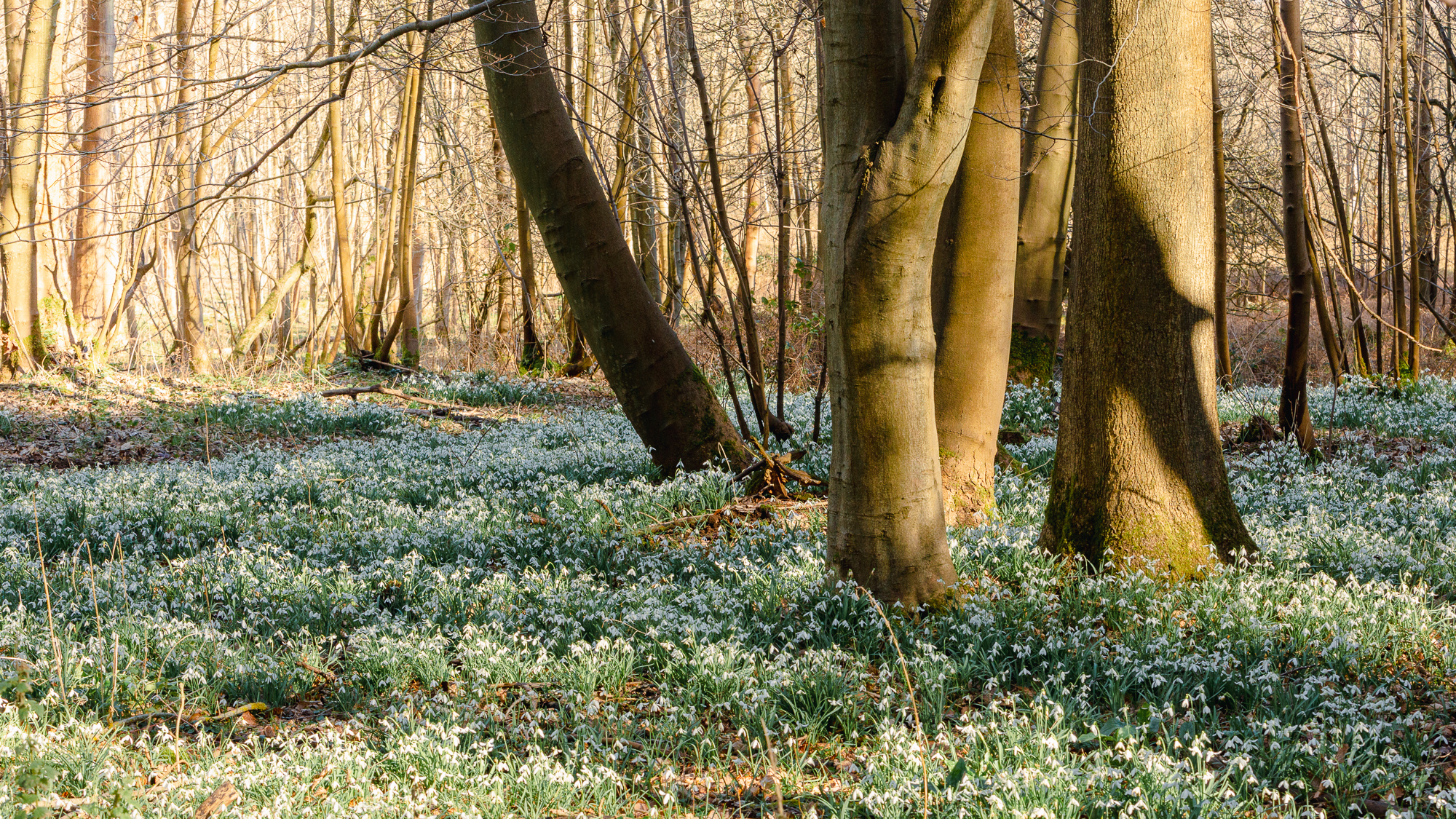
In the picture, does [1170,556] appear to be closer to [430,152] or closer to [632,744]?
[632,744]

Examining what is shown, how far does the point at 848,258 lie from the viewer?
3951 millimetres

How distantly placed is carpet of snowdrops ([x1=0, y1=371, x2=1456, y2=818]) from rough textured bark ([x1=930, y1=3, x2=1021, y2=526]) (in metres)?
0.41

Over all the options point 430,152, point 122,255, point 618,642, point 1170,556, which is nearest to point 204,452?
point 122,255

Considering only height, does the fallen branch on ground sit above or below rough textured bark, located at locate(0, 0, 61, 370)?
below

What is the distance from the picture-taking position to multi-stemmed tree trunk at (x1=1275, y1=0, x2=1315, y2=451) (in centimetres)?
704

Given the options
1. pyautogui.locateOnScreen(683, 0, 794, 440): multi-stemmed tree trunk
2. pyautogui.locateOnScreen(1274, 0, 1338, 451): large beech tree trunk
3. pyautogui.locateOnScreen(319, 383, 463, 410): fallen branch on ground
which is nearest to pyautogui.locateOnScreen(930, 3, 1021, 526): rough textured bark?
pyautogui.locateOnScreen(683, 0, 794, 440): multi-stemmed tree trunk

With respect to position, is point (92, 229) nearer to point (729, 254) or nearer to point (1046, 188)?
point (729, 254)

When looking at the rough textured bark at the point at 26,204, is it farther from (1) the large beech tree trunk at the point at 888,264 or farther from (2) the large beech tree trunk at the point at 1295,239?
(2) the large beech tree trunk at the point at 1295,239

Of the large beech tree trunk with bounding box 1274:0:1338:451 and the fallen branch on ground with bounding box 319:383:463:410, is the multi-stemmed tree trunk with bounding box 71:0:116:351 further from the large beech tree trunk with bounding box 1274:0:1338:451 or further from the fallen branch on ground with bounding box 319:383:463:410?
the large beech tree trunk with bounding box 1274:0:1338:451

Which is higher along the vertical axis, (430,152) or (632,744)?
(430,152)

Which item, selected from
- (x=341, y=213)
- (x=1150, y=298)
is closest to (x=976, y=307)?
(x=1150, y=298)

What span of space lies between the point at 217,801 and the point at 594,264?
4.75 meters

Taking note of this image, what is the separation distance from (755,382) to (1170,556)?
357 centimetres

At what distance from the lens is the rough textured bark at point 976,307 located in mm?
5609
